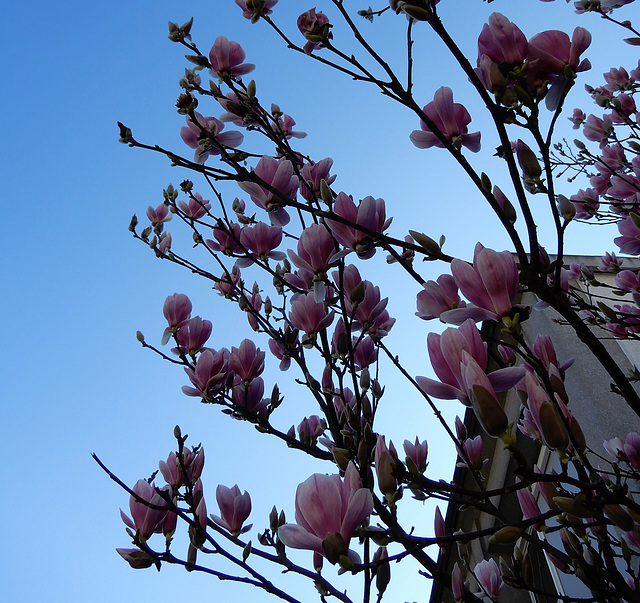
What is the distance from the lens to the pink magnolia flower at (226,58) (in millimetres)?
1841

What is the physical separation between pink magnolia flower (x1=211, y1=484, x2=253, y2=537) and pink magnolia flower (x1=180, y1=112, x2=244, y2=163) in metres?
1.18

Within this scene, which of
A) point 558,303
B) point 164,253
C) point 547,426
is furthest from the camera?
point 164,253

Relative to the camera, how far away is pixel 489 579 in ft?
5.87

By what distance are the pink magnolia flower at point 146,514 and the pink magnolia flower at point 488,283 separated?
111 cm

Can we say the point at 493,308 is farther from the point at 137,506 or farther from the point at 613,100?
the point at 613,100

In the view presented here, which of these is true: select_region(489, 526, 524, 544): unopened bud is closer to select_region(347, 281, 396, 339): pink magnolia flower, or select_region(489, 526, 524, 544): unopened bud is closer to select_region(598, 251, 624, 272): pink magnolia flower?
select_region(347, 281, 396, 339): pink magnolia flower

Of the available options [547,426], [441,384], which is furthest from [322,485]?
[547,426]

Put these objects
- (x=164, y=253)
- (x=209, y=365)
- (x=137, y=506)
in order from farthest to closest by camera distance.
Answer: (x=164, y=253)
(x=209, y=365)
(x=137, y=506)

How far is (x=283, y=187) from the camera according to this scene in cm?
159

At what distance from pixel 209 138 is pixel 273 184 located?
0.38 metres

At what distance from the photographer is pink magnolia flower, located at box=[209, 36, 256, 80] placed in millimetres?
1841

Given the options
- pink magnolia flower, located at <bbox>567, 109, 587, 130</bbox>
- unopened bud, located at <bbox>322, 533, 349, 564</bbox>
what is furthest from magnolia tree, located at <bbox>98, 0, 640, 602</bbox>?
pink magnolia flower, located at <bbox>567, 109, 587, 130</bbox>

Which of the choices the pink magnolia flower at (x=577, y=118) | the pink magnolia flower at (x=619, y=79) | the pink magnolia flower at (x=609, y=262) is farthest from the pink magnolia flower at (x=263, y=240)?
the pink magnolia flower at (x=577, y=118)

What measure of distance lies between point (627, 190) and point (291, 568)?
2365 mm
